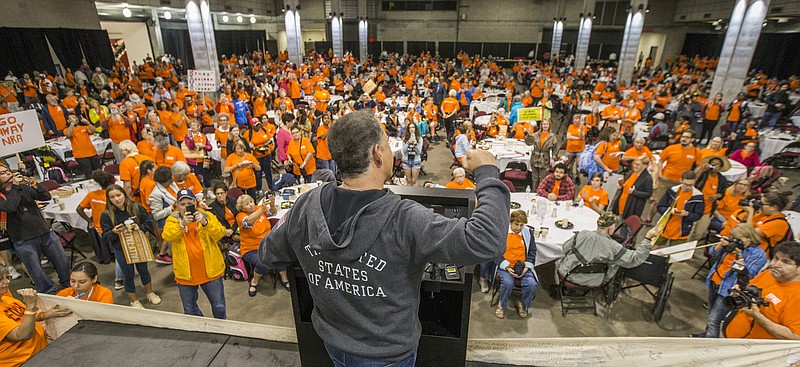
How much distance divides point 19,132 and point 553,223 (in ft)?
25.5

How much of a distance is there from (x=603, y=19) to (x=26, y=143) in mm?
33014

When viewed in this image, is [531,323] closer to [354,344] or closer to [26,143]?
[354,344]

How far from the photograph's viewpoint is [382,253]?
123 cm

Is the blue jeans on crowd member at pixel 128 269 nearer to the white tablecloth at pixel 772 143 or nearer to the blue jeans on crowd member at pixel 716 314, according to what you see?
the blue jeans on crowd member at pixel 716 314

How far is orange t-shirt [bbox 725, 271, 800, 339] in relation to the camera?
2.79 m

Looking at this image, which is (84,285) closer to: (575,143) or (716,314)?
(716,314)

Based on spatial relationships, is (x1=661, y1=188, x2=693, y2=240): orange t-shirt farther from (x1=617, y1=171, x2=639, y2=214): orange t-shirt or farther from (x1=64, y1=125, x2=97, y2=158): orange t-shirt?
(x1=64, y1=125, x2=97, y2=158): orange t-shirt

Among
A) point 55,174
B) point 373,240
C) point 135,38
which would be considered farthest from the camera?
point 135,38

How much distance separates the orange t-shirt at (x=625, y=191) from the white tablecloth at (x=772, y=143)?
6.09 meters

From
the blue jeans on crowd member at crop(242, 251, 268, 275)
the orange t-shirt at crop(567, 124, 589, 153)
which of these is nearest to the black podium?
the blue jeans on crowd member at crop(242, 251, 268, 275)

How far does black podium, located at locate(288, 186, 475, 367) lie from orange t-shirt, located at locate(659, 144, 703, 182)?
6238mm

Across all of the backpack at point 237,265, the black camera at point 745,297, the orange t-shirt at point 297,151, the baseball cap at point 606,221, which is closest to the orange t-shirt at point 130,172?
the backpack at point 237,265

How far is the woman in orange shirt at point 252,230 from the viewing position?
15.1 ft

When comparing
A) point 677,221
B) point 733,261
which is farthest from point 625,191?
point 733,261
